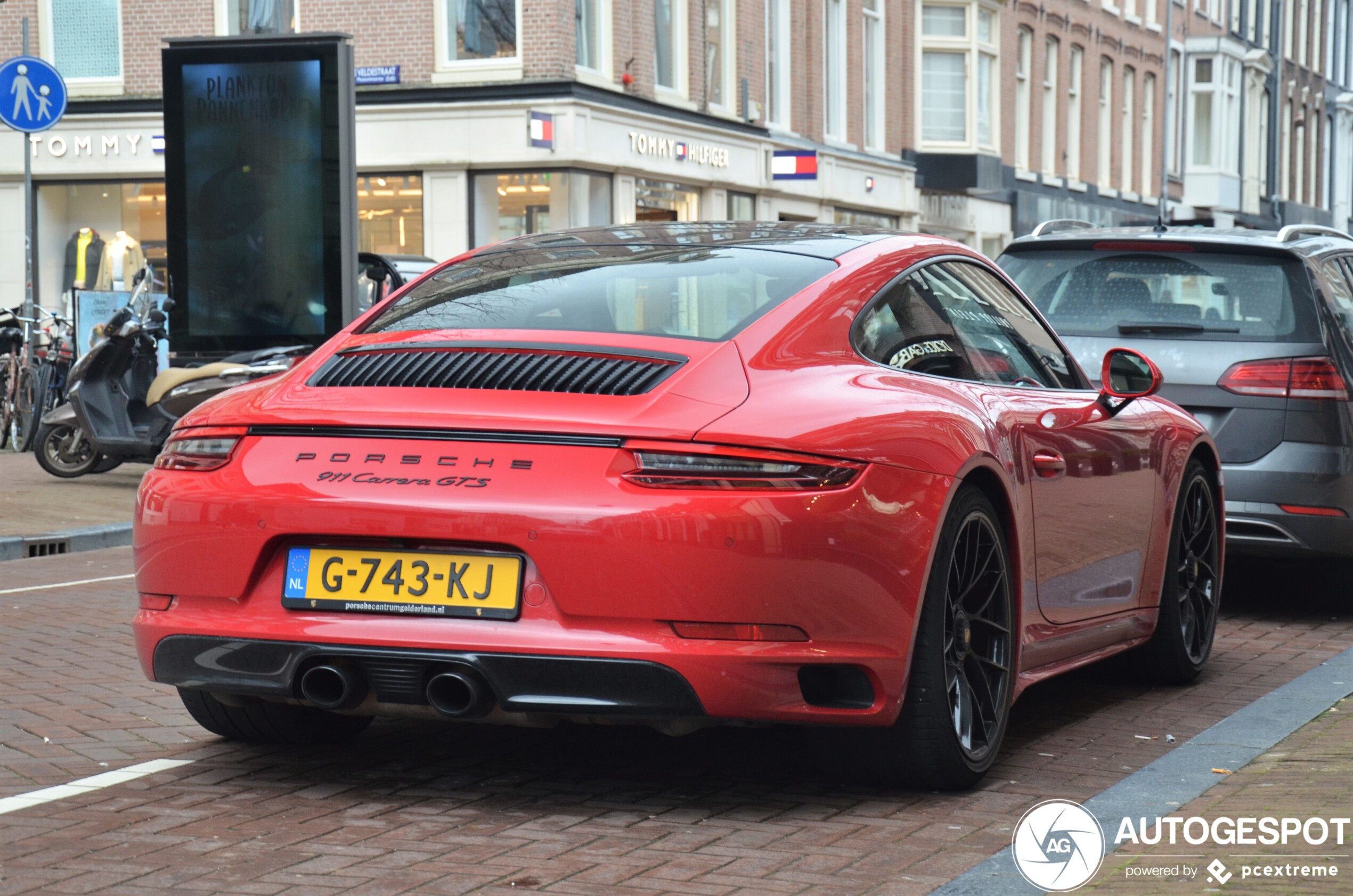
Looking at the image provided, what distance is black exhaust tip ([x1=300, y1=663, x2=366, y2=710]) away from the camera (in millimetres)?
4254

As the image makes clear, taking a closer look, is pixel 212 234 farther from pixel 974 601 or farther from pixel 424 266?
pixel 974 601

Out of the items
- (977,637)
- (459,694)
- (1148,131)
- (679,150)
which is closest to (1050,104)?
(1148,131)

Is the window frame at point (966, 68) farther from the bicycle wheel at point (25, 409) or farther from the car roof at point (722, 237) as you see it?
the car roof at point (722, 237)

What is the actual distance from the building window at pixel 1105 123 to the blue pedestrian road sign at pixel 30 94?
36.9 meters

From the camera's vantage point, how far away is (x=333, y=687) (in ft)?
14.1

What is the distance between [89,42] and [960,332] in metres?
24.0

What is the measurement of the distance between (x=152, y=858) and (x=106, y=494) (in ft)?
32.6

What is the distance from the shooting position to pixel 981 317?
5.40 m

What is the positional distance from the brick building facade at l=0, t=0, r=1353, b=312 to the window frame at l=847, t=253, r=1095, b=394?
40.4ft

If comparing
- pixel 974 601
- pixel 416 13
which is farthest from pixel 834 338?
pixel 416 13

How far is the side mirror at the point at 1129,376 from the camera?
5.75 metres

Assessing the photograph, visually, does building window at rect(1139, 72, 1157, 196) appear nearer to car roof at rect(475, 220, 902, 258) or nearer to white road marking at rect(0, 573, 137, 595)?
white road marking at rect(0, 573, 137, 595)

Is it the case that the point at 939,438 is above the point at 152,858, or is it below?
above

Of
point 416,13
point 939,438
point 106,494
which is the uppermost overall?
point 416,13
